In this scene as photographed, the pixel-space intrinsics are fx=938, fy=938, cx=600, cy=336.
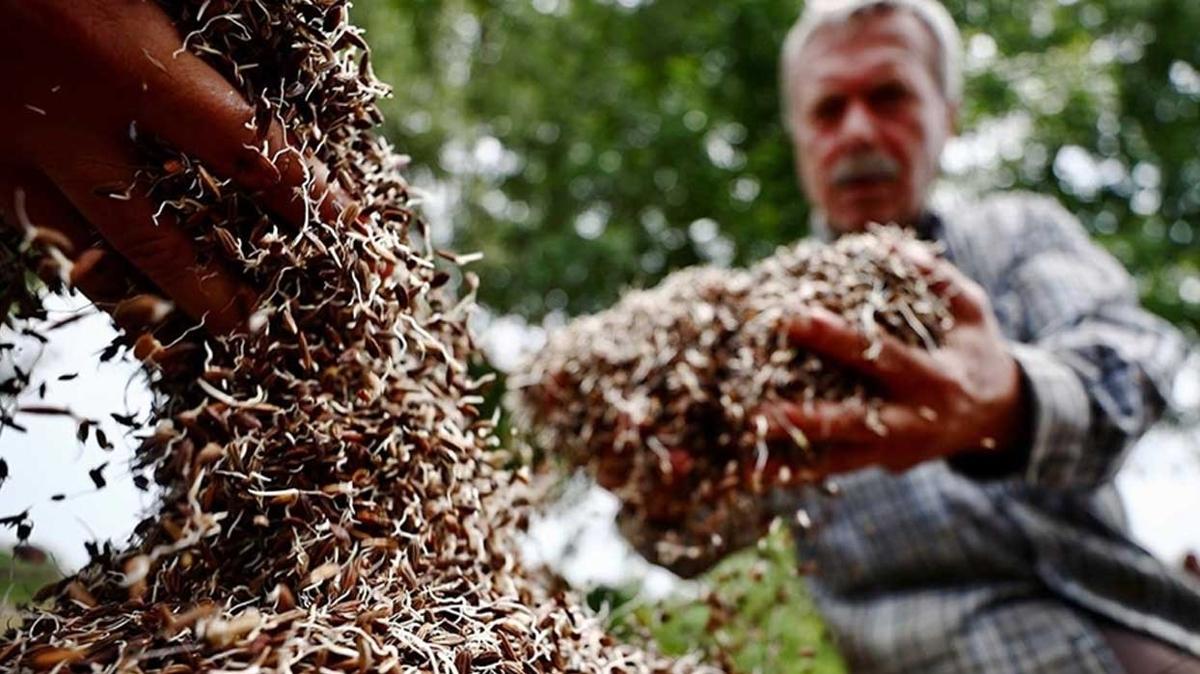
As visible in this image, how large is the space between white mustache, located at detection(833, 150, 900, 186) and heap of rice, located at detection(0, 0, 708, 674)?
4.29ft

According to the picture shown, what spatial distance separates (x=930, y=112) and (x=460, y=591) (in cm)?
159

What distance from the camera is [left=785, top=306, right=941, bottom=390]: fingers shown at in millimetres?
1083

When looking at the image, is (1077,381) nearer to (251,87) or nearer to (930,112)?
(930,112)

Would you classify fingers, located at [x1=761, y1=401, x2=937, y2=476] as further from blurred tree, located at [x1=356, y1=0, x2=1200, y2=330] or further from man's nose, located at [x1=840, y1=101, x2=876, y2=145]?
blurred tree, located at [x1=356, y1=0, x2=1200, y2=330]

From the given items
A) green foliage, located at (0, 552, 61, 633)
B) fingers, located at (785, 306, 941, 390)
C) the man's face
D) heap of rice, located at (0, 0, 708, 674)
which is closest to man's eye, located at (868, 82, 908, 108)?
the man's face

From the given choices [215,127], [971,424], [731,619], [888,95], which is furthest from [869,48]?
[215,127]

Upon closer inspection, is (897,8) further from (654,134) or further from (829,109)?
(654,134)

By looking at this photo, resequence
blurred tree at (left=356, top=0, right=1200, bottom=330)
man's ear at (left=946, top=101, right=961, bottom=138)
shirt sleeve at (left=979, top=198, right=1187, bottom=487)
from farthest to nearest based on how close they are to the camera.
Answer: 1. blurred tree at (left=356, top=0, right=1200, bottom=330)
2. man's ear at (left=946, top=101, right=961, bottom=138)
3. shirt sleeve at (left=979, top=198, right=1187, bottom=487)

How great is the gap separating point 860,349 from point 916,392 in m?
0.11

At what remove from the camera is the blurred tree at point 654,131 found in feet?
15.9

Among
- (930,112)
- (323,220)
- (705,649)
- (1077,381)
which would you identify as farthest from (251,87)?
(930,112)

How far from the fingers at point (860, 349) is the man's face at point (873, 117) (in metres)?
0.78

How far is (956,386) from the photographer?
1.17m

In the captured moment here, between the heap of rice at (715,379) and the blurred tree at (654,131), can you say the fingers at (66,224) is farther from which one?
the blurred tree at (654,131)
